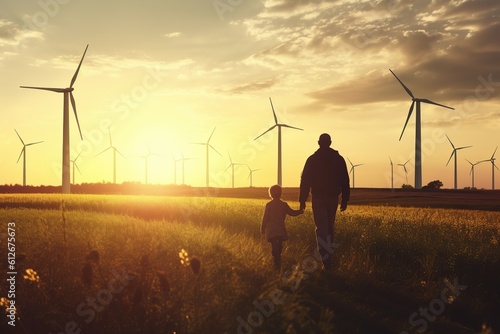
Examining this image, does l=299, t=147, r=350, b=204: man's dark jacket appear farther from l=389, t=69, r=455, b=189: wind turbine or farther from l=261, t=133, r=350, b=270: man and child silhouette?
l=389, t=69, r=455, b=189: wind turbine

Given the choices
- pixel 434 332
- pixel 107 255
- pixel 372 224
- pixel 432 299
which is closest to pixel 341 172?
pixel 432 299

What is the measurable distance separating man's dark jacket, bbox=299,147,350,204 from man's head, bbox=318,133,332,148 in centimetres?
10

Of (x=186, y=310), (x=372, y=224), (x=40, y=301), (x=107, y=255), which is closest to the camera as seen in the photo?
(x=186, y=310)

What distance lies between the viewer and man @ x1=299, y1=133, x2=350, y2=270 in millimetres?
12320

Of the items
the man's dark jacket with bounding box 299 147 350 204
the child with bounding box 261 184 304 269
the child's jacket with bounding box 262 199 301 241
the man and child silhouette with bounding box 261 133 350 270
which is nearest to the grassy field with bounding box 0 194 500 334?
the child with bounding box 261 184 304 269

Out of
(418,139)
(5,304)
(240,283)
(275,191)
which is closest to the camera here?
(5,304)

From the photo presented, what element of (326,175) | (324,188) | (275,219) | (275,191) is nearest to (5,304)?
(275,219)

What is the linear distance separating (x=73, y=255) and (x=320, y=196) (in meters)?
5.49

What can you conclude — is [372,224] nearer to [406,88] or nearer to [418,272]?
[418,272]

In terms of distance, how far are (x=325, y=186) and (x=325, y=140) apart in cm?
106

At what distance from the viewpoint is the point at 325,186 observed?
12.4 m

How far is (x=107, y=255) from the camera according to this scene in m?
10.0

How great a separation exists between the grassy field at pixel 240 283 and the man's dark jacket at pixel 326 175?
174 cm

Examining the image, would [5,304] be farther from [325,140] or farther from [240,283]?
[325,140]
